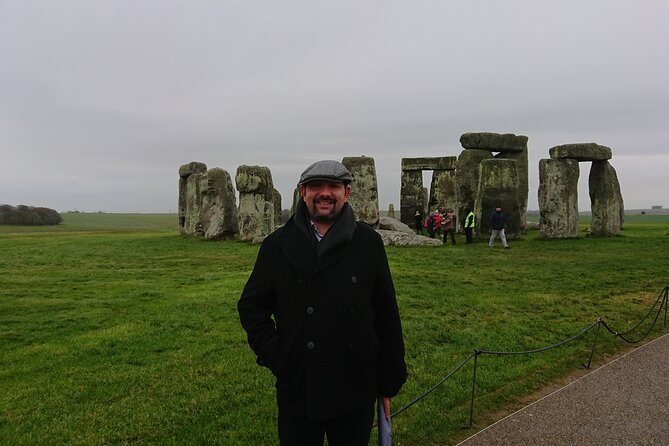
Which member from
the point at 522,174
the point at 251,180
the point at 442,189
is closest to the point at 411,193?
the point at 442,189

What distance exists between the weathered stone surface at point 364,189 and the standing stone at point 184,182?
8823 mm

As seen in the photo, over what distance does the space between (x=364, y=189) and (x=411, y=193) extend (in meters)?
8.04

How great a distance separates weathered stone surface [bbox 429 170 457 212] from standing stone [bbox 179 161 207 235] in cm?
1140

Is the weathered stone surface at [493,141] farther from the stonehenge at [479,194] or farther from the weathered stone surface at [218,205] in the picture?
the weathered stone surface at [218,205]

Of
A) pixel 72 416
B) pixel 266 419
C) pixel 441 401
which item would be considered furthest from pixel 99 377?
pixel 441 401

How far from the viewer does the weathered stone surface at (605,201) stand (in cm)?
1836

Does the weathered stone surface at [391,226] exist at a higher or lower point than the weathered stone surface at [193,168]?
lower

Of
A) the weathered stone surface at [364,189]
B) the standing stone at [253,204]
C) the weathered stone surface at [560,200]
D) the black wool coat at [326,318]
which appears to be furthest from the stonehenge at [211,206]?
the black wool coat at [326,318]

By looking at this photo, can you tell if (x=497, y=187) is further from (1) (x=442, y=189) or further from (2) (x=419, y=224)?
(1) (x=442, y=189)

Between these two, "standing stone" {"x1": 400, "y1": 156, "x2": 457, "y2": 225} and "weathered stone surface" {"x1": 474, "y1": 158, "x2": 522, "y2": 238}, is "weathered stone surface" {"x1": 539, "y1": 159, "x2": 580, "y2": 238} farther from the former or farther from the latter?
"standing stone" {"x1": 400, "y1": 156, "x2": 457, "y2": 225}

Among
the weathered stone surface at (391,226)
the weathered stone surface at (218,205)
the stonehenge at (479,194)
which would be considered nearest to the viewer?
the stonehenge at (479,194)

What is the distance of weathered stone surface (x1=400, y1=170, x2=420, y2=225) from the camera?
25141 mm

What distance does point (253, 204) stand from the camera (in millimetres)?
17547

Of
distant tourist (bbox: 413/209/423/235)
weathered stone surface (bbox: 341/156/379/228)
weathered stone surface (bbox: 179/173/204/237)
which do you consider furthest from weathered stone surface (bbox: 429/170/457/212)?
weathered stone surface (bbox: 179/173/204/237)
